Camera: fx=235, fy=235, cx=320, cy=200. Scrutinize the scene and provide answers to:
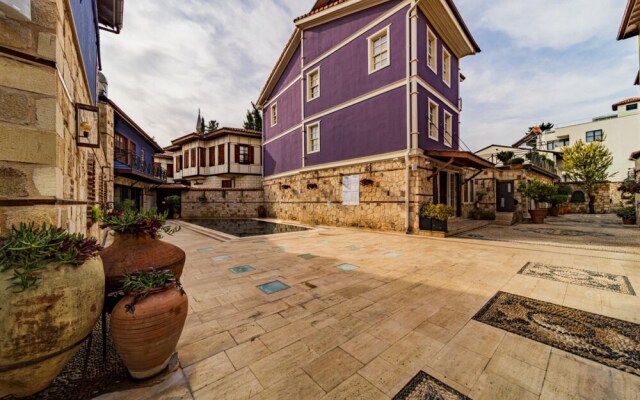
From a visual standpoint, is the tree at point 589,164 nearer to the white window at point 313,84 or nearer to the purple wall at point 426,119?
the purple wall at point 426,119

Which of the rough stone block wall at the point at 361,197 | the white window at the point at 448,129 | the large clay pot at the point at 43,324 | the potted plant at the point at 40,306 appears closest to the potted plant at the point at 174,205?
the rough stone block wall at the point at 361,197

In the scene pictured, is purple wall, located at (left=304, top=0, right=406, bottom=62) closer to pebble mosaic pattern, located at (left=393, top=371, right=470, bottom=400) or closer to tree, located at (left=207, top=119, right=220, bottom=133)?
pebble mosaic pattern, located at (left=393, top=371, right=470, bottom=400)

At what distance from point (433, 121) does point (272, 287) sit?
32.2 feet

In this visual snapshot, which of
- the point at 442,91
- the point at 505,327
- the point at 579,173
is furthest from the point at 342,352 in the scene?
the point at 579,173

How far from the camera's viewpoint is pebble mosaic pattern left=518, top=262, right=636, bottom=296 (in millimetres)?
3518

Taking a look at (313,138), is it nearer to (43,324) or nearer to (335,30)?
(335,30)

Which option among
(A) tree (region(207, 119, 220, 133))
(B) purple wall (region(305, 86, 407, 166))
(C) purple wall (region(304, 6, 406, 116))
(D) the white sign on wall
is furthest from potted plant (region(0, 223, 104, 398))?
(A) tree (region(207, 119, 220, 133))

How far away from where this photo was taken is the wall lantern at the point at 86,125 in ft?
11.7

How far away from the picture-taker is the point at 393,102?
947 centimetres

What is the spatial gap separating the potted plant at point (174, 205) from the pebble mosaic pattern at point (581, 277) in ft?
65.8

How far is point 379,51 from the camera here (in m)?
10.1

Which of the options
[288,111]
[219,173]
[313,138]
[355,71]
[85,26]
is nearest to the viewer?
[85,26]

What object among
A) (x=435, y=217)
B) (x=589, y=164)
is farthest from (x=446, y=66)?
(x=589, y=164)

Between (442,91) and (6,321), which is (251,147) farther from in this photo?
(6,321)
